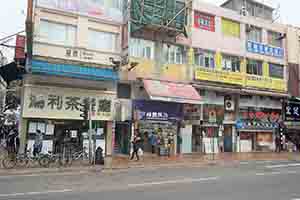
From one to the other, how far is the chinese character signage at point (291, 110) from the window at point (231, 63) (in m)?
6.73

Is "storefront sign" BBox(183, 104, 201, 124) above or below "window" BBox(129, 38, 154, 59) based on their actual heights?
below

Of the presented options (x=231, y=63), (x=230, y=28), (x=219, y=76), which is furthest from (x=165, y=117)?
(x=230, y=28)

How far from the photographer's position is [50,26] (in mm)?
18969

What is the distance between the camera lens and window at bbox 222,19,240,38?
26438mm

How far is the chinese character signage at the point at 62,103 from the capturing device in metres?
18.3

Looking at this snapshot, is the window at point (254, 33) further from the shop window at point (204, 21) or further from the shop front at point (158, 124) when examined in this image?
the shop front at point (158, 124)

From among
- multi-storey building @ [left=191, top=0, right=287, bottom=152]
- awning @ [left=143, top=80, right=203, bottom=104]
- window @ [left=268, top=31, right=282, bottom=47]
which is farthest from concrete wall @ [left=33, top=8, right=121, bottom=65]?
window @ [left=268, top=31, right=282, bottom=47]

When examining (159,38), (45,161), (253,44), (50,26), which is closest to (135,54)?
(159,38)

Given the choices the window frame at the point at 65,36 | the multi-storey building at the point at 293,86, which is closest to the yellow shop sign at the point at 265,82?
the multi-storey building at the point at 293,86

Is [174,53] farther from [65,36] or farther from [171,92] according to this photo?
[65,36]

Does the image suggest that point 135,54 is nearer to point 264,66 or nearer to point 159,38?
point 159,38

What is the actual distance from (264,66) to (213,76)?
650 cm

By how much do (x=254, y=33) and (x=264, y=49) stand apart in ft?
5.76

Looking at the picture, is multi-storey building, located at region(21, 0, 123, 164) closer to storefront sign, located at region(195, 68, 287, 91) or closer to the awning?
the awning
